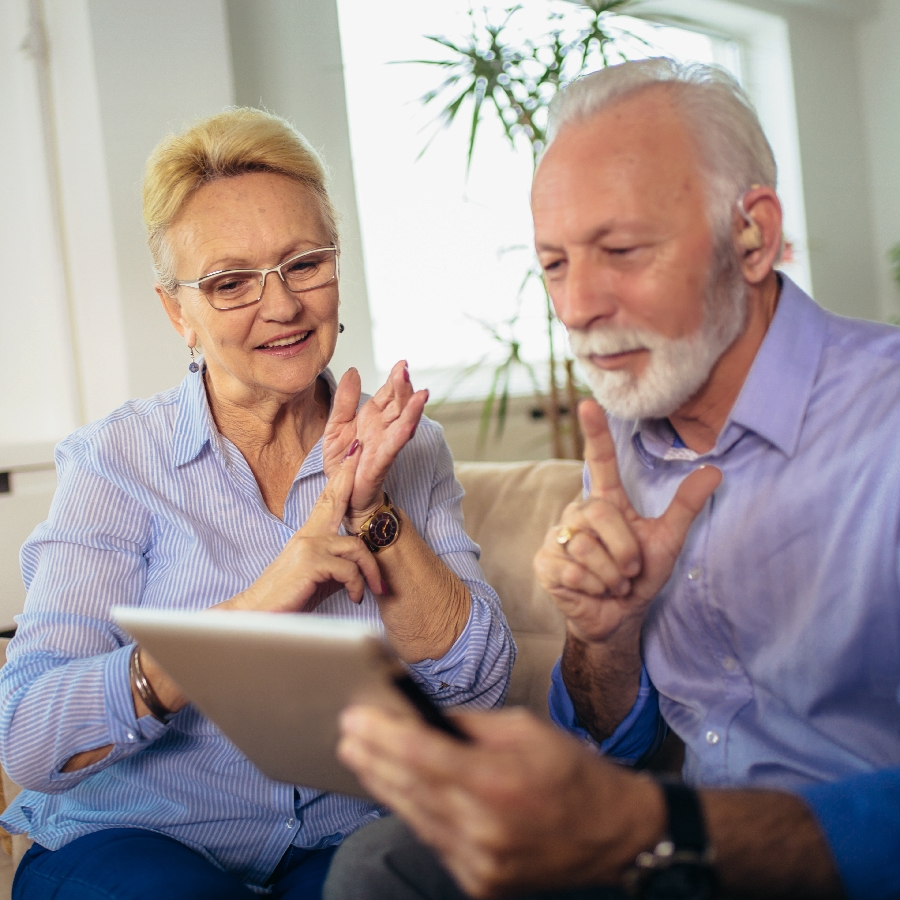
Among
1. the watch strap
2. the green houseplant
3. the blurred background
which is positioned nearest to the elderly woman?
the watch strap

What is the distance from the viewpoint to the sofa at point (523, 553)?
6.07 ft

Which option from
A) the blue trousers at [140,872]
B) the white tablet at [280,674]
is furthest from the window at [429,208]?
the white tablet at [280,674]

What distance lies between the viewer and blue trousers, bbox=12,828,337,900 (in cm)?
122

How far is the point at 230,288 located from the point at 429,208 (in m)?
2.67

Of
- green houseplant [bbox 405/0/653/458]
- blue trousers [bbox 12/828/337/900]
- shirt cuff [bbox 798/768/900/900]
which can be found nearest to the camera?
shirt cuff [bbox 798/768/900/900]

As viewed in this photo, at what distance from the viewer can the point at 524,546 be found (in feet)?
6.27

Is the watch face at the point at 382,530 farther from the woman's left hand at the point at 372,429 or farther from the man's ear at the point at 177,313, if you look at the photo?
the man's ear at the point at 177,313

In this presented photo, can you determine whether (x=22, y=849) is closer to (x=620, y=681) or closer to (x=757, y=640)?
(x=620, y=681)

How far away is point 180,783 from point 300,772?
16.9 inches

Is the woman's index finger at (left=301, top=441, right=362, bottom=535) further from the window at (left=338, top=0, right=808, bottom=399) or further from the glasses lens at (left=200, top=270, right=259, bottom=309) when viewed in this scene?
the window at (left=338, top=0, right=808, bottom=399)

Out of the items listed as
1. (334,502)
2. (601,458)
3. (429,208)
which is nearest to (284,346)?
(334,502)

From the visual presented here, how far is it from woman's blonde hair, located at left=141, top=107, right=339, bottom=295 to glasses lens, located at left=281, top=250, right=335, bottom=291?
99 millimetres

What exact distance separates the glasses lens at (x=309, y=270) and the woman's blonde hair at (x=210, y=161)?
0.10 meters

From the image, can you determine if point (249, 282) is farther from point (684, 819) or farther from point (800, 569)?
point (684, 819)
